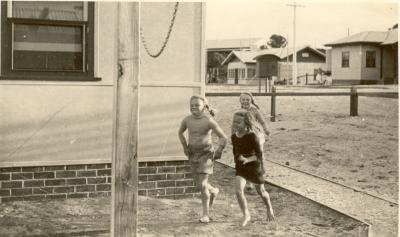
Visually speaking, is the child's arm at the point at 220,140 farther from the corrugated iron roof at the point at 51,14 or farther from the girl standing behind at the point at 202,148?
the corrugated iron roof at the point at 51,14

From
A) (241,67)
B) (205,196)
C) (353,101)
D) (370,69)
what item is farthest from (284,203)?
(241,67)

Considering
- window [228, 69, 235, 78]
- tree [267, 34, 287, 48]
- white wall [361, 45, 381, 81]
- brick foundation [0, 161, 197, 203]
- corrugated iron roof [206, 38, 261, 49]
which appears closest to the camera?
brick foundation [0, 161, 197, 203]

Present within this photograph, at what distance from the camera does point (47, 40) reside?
579 cm

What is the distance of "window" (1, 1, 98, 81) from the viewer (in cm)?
564

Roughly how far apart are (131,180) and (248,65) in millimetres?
55761

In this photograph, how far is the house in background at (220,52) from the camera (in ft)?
208

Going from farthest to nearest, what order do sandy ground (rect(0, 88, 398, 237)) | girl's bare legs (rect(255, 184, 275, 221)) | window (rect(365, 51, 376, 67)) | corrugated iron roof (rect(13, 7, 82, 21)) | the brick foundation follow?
window (rect(365, 51, 376, 67)), the brick foundation, corrugated iron roof (rect(13, 7, 82, 21)), girl's bare legs (rect(255, 184, 275, 221)), sandy ground (rect(0, 88, 398, 237))

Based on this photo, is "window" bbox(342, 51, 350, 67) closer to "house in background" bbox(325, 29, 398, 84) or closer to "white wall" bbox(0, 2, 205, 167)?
"house in background" bbox(325, 29, 398, 84)

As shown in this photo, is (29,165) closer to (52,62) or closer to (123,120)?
(52,62)

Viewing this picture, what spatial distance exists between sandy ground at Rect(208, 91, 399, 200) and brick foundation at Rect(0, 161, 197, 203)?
2.63 m

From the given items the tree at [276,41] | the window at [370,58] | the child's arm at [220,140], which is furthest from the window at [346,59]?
the tree at [276,41]

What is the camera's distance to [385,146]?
10.1 metres

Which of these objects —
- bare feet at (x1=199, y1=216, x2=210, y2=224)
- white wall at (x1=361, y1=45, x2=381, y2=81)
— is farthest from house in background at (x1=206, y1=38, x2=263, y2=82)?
bare feet at (x1=199, y1=216, x2=210, y2=224)

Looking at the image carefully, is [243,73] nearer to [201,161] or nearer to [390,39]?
[390,39]
